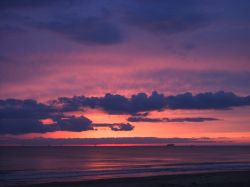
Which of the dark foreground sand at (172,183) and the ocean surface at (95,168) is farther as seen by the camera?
the ocean surface at (95,168)

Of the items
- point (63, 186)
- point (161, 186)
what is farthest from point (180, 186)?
point (63, 186)

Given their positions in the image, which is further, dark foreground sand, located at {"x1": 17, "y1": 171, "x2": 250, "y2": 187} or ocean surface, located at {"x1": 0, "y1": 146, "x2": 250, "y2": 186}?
ocean surface, located at {"x1": 0, "y1": 146, "x2": 250, "y2": 186}

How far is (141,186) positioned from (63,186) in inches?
274

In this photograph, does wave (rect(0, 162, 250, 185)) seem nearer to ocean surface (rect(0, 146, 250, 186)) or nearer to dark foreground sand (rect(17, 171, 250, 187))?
ocean surface (rect(0, 146, 250, 186))

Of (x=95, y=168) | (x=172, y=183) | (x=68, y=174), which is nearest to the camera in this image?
(x=172, y=183)

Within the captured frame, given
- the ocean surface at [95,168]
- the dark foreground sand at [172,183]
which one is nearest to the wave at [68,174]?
the ocean surface at [95,168]

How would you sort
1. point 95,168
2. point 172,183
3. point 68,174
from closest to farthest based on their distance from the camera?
point 172,183
point 68,174
point 95,168

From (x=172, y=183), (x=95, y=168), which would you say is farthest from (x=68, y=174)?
(x=172, y=183)

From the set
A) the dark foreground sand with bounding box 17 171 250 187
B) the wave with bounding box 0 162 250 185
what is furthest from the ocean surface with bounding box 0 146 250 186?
the dark foreground sand with bounding box 17 171 250 187

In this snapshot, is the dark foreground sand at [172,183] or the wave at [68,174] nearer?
the dark foreground sand at [172,183]

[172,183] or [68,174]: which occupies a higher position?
[68,174]

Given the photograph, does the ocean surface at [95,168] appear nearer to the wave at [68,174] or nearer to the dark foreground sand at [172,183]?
the wave at [68,174]

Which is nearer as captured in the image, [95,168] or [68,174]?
[68,174]

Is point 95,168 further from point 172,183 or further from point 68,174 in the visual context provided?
point 172,183
